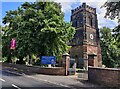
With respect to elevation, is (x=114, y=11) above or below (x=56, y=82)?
above

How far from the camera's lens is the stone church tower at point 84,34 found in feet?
154

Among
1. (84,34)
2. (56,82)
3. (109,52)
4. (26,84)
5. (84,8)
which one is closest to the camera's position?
(26,84)

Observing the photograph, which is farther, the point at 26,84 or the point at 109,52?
the point at 109,52

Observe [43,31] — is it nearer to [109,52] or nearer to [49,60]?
[49,60]

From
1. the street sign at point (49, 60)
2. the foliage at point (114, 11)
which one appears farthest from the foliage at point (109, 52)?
the foliage at point (114, 11)

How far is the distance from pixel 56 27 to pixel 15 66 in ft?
37.1

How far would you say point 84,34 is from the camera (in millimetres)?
47594

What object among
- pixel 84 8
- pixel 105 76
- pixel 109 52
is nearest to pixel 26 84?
pixel 105 76

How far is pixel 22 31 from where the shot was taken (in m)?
26.9

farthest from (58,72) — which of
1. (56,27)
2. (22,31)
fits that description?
(22,31)

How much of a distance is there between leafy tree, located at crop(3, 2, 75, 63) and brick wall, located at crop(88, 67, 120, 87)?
29.9 feet

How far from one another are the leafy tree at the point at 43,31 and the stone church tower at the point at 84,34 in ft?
60.7

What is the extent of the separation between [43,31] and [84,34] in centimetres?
2395

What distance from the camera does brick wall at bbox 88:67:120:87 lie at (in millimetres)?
14959
